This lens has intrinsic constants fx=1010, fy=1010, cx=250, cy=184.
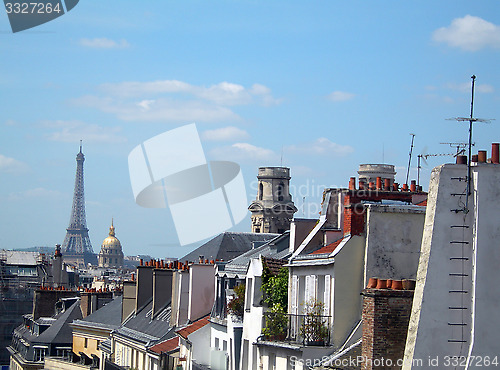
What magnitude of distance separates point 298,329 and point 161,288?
79.4 feet

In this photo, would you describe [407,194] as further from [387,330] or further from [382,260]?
[387,330]

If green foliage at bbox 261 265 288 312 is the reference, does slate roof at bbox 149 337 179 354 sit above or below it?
below

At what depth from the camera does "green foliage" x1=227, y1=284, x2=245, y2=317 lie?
31.9m

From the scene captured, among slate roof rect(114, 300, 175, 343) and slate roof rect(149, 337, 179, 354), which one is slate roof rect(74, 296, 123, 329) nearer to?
slate roof rect(114, 300, 175, 343)

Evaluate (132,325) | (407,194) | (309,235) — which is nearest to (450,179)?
(407,194)

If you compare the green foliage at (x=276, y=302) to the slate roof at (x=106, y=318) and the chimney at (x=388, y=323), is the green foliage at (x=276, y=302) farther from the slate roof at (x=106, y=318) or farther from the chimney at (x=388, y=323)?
the slate roof at (x=106, y=318)

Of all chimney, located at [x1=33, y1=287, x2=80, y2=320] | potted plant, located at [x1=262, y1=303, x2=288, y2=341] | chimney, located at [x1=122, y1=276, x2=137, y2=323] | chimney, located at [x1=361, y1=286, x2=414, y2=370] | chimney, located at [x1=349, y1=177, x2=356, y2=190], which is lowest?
chimney, located at [x1=33, y1=287, x2=80, y2=320]

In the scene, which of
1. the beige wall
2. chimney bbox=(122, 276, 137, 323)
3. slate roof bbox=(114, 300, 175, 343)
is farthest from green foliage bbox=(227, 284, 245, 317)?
the beige wall

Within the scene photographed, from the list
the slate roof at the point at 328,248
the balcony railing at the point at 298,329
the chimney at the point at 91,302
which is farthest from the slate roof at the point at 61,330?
the slate roof at the point at 328,248

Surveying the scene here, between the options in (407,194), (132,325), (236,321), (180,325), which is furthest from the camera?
(132,325)

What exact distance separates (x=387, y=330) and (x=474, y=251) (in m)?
2.53

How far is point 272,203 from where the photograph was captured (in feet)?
573

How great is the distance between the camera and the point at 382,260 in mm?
23531

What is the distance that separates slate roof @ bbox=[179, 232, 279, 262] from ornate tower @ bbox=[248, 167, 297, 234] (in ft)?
369
